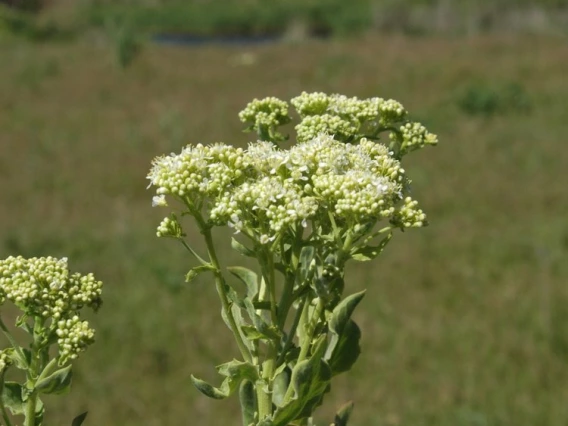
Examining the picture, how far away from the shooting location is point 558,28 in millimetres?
32625

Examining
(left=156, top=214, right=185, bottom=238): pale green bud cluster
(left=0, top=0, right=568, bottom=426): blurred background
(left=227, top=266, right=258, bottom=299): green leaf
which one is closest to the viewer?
(left=156, top=214, right=185, bottom=238): pale green bud cluster

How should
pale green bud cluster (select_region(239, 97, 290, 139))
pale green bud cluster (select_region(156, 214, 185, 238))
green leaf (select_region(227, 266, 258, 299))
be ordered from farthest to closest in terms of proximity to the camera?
pale green bud cluster (select_region(239, 97, 290, 139)), green leaf (select_region(227, 266, 258, 299)), pale green bud cluster (select_region(156, 214, 185, 238))

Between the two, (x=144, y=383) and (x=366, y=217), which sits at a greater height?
(x=366, y=217)

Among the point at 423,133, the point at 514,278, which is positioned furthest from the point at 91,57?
the point at 423,133

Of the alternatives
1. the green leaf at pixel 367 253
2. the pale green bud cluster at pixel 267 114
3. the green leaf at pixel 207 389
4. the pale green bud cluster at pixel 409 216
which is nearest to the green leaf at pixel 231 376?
the green leaf at pixel 207 389

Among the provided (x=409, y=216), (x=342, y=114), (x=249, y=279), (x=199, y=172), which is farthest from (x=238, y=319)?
(x=342, y=114)

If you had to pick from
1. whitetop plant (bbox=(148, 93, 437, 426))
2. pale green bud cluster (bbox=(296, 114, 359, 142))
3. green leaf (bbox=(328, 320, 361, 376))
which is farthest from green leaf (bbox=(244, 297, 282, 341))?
pale green bud cluster (bbox=(296, 114, 359, 142))

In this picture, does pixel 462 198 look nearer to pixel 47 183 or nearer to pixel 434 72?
pixel 47 183

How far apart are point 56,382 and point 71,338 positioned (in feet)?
0.28

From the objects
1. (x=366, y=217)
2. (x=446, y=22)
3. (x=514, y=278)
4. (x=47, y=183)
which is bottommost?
(x=446, y=22)

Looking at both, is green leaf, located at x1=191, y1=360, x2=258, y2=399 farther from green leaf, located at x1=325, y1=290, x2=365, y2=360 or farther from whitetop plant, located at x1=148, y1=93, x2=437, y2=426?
green leaf, located at x1=325, y1=290, x2=365, y2=360

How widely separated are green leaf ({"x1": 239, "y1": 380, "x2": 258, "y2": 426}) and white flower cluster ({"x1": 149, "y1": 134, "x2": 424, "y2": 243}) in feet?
Result: 1.01

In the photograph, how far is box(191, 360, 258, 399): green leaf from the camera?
151cm

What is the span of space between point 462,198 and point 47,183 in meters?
7.97
